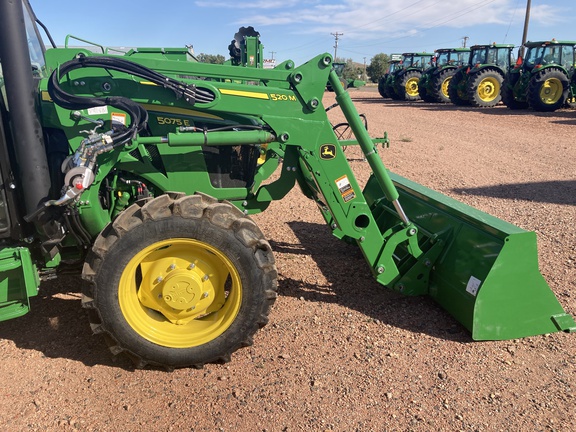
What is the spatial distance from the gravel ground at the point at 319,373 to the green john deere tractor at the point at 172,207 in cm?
21

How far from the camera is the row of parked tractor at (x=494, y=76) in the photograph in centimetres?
1744

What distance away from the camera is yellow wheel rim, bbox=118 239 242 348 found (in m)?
3.08

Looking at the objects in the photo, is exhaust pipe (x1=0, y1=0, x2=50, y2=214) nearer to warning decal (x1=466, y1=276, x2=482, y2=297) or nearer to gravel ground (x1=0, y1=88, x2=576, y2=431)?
gravel ground (x1=0, y1=88, x2=576, y2=431)

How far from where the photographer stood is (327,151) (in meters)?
3.44

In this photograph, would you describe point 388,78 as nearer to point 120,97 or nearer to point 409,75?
point 409,75

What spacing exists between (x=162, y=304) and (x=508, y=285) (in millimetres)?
2342

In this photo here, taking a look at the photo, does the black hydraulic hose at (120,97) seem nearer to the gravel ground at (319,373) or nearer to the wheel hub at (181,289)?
the wheel hub at (181,289)

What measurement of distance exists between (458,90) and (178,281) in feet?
66.3

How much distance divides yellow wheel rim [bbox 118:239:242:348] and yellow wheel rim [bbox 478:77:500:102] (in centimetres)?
1961

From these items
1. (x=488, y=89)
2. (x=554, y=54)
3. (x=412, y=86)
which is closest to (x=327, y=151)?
(x=554, y=54)

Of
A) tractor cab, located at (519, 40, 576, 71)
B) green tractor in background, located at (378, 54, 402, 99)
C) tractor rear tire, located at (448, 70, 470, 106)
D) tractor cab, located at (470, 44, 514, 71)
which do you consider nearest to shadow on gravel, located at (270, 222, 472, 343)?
tractor cab, located at (519, 40, 576, 71)

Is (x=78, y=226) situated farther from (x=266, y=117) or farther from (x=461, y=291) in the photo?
(x=461, y=291)

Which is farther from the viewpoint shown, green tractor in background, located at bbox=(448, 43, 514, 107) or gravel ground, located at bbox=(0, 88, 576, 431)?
green tractor in background, located at bbox=(448, 43, 514, 107)

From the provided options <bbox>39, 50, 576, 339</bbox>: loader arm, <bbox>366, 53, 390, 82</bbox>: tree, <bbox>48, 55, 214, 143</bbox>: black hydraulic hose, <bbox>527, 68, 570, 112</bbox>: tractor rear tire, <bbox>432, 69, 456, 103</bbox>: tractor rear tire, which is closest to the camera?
<bbox>48, 55, 214, 143</bbox>: black hydraulic hose
